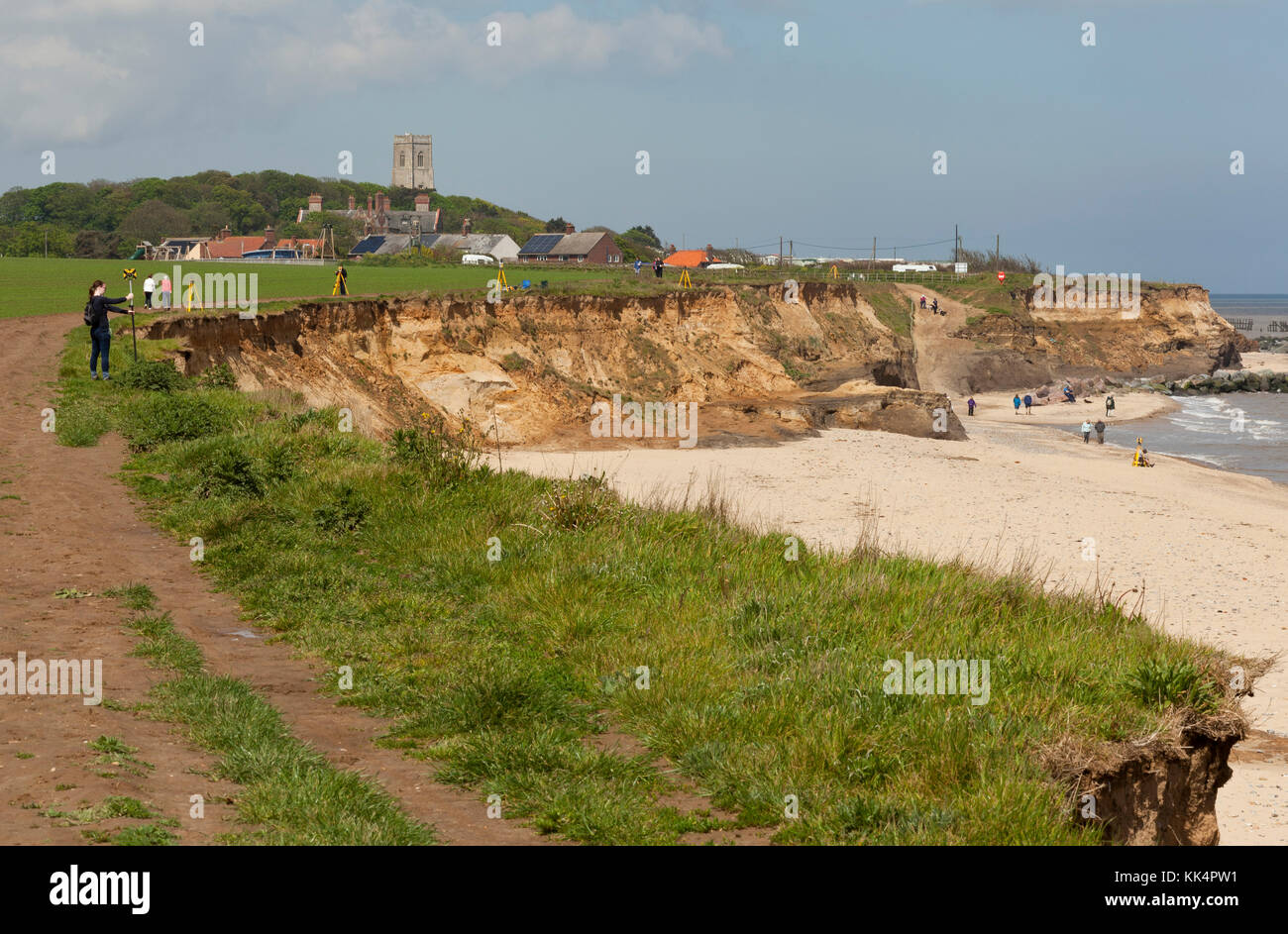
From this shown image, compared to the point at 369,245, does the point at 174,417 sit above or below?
below

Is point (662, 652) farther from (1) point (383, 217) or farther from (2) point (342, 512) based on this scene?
(1) point (383, 217)

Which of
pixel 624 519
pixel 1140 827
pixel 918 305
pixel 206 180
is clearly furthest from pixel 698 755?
pixel 206 180

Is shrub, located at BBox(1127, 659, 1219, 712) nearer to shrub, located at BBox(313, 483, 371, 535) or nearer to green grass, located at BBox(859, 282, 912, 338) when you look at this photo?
shrub, located at BBox(313, 483, 371, 535)

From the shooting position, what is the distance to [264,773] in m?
6.52

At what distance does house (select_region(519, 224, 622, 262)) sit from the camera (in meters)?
112

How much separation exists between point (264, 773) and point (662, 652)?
3158 mm

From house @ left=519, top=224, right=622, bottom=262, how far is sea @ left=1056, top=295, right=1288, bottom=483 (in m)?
59.3

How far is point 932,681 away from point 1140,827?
166 cm

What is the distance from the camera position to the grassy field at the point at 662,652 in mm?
6504

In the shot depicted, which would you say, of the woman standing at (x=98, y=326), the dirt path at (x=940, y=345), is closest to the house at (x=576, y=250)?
the dirt path at (x=940, y=345)

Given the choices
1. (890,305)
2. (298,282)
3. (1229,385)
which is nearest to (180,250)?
(298,282)
